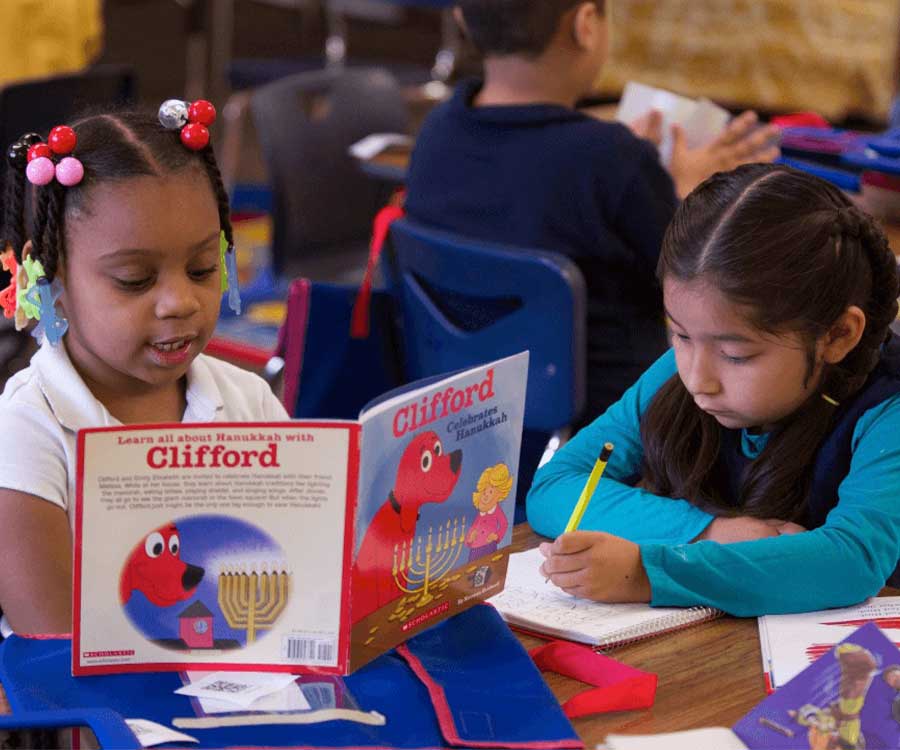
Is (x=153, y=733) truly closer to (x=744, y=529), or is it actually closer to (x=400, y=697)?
(x=400, y=697)

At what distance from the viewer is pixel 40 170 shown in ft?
5.05

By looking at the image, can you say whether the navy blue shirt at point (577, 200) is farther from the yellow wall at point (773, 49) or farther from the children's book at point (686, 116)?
the yellow wall at point (773, 49)

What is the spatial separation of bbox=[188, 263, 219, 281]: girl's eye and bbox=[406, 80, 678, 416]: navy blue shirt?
1.11 m

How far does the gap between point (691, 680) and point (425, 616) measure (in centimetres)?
24

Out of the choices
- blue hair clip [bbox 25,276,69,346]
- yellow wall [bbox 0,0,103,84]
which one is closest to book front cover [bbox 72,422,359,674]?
blue hair clip [bbox 25,276,69,346]

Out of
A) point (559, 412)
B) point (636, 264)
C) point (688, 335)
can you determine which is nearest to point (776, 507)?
point (688, 335)

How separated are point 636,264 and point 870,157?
1.51ft

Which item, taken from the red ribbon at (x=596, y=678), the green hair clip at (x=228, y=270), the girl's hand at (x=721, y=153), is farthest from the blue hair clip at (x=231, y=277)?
the girl's hand at (x=721, y=153)

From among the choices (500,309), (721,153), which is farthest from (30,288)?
(721,153)

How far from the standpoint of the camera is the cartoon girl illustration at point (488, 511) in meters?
1.28

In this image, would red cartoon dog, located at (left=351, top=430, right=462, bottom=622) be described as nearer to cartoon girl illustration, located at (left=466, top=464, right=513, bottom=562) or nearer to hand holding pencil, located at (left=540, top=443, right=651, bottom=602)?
cartoon girl illustration, located at (left=466, top=464, right=513, bottom=562)

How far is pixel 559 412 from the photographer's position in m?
2.46

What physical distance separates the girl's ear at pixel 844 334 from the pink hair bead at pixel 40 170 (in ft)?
2.75

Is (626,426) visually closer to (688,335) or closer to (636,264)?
(688,335)
